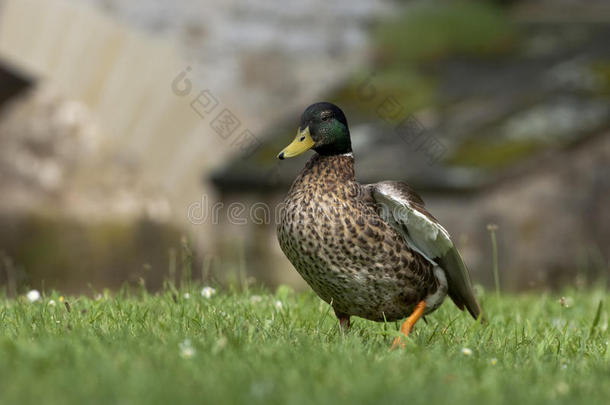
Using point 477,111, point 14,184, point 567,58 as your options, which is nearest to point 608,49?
point 567,58

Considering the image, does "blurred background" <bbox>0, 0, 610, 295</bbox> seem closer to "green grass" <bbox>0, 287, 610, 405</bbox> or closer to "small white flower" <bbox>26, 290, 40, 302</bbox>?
"green grass" <bbox>0, 287, 610, 405</bbox>

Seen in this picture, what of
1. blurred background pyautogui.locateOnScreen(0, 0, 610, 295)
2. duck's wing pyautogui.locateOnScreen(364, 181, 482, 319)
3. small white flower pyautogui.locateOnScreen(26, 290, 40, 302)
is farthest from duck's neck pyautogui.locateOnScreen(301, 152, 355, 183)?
blurred background pyautogui.locateOnScreen(0, 0, 610, 295)

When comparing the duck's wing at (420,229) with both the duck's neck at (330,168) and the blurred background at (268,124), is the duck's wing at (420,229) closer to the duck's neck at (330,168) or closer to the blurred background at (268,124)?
the duck's neck at (330,168)

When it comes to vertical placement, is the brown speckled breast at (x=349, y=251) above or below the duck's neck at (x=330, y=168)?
below

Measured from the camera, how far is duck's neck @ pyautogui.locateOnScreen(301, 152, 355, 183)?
3.19 metres

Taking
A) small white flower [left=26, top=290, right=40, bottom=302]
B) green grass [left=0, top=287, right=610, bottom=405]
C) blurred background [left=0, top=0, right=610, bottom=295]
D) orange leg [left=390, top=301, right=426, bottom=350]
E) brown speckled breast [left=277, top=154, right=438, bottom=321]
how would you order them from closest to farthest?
green grass [left=0, top=287, right=610, bottom=405] < orange leg [left=390, top=301, right=426, bottom=350] < brown speckled breast [left=277, top=154, right=438, bottom=321] < small white flower [left=26, top=290, right=40, bottom=302] < blurred background [left=0, top=0, right=610, bottom=295]

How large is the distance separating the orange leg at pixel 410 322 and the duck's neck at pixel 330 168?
588mm

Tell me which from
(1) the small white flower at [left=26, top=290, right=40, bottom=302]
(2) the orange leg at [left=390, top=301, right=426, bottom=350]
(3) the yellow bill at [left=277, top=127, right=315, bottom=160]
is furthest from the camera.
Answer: (1) the small white flower at [left=26, top=290, right=40, bottom=302]

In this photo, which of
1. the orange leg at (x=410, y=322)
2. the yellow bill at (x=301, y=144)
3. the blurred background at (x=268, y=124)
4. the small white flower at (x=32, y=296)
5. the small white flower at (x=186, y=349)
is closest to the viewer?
the small white flower at (x=186, y=349)

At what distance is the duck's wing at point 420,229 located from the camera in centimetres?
304

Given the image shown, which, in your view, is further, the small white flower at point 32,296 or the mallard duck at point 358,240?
the small white flower at point 32,296

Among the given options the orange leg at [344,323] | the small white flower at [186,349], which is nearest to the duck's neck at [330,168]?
the orange leg at [344,323]

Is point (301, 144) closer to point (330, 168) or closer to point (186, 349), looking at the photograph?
point (330, 168)

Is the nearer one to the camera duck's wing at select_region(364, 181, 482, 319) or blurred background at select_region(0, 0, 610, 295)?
duck's wing at select_region(364, 181, 482, 319)
